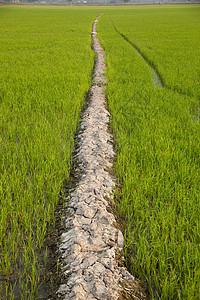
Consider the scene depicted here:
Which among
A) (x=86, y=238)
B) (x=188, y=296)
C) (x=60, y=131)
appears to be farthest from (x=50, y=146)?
(x=188, y=296)

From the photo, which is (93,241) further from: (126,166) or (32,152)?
(32,152)

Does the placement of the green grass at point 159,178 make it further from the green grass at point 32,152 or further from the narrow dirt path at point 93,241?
the green grass at point 32,152

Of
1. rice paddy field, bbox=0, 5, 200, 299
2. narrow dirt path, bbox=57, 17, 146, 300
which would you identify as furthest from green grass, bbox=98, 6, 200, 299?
narrow dirt path, bbox=57, 17, 146, 300

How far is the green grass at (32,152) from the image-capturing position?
1650 mm

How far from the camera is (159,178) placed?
98.1 inches

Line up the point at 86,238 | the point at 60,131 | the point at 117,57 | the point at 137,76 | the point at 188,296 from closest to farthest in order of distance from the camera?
1. the point at 188,296
2. the point at 86,238
3. the point at 60,131
4. the point at 137,76
5. the point at 117,57

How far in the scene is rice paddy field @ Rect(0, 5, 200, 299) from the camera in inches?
61.7

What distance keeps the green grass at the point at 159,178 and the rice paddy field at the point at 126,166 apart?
0.03 ft

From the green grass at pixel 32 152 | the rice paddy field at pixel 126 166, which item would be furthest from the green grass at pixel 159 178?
the green grass at pixel 32 152

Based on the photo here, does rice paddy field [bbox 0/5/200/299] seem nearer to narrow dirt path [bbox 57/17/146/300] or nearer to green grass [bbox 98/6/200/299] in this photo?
green grass [bbox 98/6/200/299]

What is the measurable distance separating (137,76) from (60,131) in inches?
149

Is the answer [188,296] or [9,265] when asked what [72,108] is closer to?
[9,265]

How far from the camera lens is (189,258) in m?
1.61

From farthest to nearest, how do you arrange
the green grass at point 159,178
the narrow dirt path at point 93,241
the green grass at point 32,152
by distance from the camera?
1. the green grass at point 32,152
2. the green grass at point 159,178
3. the narrow dirt path at point 93,241
